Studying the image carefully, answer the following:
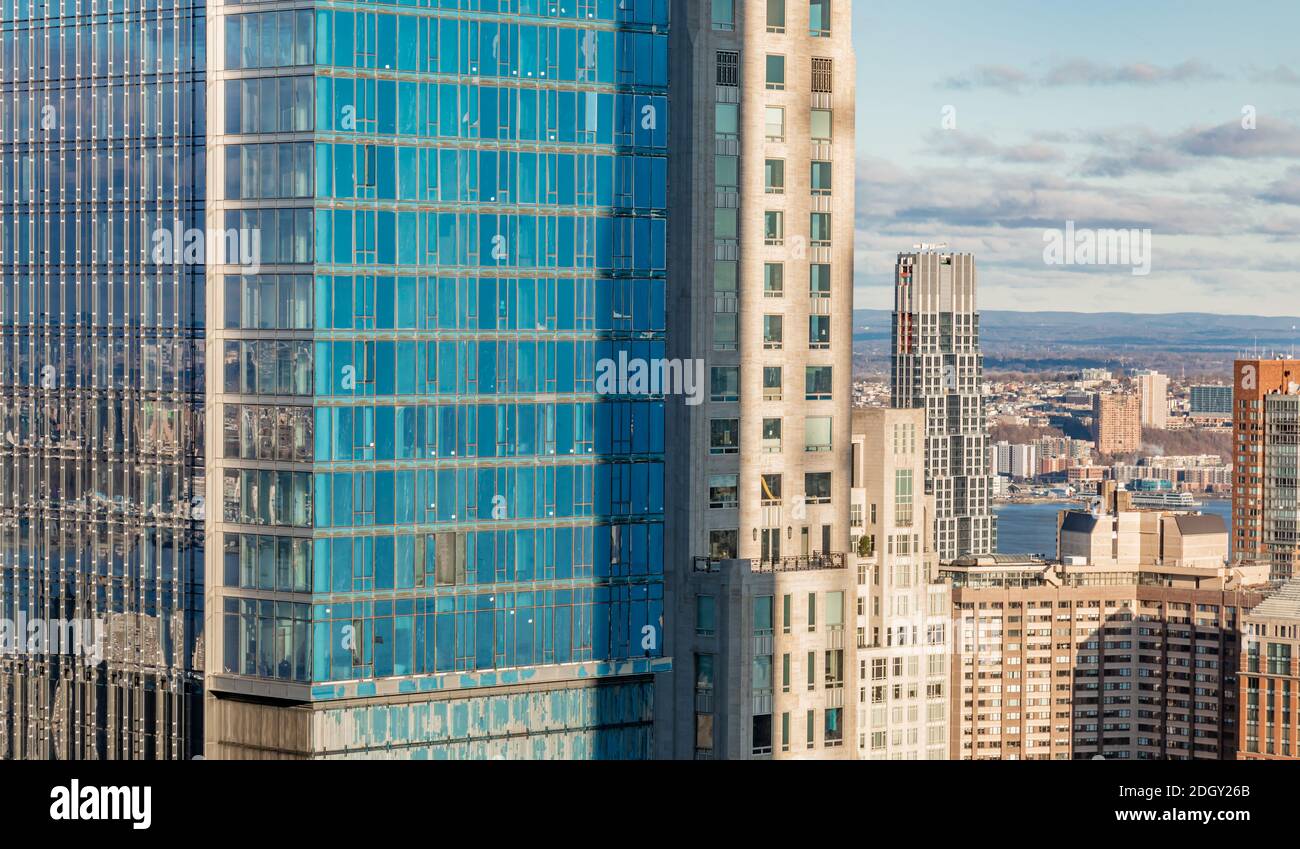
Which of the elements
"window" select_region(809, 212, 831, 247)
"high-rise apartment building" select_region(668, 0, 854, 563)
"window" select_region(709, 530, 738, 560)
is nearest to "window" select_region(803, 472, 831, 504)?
"high-rise apartment building" select_region(668, 0, 854, 563)

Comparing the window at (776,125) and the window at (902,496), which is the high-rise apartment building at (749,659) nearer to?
the window at (776,125)

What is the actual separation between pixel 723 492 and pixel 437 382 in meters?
16.2

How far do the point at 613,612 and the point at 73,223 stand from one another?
108ft

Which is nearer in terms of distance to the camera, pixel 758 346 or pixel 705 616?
pixel 705 616

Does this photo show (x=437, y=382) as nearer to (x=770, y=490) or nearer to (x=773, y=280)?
(x=773, y=280)

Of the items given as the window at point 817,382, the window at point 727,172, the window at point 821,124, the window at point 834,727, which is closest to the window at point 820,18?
the window at point 821,124

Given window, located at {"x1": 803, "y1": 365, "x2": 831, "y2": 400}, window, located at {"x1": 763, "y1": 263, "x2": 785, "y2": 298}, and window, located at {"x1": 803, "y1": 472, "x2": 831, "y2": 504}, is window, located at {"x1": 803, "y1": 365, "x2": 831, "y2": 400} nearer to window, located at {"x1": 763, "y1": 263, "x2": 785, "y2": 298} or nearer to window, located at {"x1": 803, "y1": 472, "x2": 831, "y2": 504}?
window, located at {"x1": 803, "y1": 472, "x2": 831, "y2": 504}

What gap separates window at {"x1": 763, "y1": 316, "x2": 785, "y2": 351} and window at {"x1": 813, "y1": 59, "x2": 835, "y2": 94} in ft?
37.6

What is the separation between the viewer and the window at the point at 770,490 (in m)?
112

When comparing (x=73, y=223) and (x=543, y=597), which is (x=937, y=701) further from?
(x=73, y=223)

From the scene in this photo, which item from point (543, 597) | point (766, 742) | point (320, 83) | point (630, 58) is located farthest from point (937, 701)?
point (320, 83)

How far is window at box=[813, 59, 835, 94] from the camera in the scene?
367ft

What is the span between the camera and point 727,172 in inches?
4338

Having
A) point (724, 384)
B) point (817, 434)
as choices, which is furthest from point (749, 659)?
point (724, 384)
